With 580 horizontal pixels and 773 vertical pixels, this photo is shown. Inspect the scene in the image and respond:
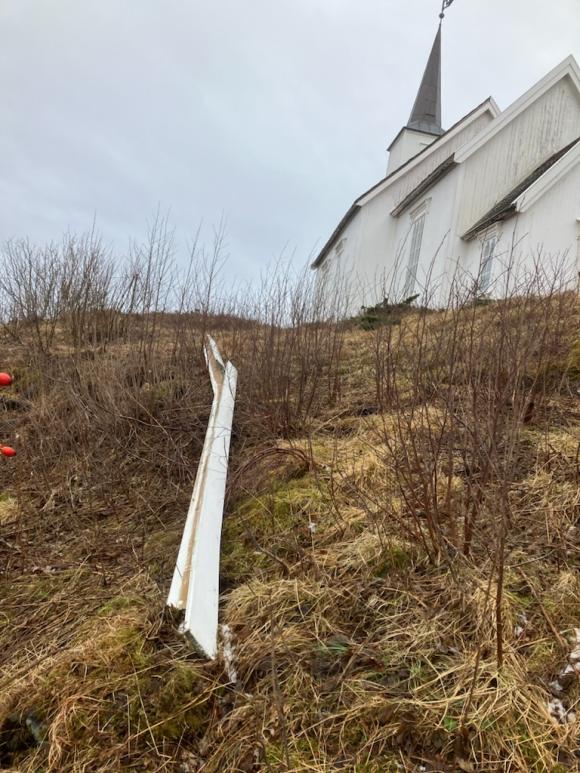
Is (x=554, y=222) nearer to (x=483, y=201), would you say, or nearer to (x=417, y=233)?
(x=483, y=201)

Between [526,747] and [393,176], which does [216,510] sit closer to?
[526,747]

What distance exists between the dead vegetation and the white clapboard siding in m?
0.10

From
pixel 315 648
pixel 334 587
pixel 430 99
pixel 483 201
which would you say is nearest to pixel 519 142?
pixel 483 201

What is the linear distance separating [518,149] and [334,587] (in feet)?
46.2

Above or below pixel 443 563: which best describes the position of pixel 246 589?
below

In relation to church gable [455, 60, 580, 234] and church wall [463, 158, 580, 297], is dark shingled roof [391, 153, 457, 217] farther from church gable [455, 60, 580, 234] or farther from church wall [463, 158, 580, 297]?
church wall [463, 158, 580, 297]

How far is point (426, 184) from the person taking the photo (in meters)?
13.9

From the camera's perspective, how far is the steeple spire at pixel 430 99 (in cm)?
2085

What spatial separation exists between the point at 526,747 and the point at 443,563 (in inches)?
29.9


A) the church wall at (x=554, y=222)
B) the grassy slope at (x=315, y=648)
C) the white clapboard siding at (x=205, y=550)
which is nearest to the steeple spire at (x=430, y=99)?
the church wall at (x=554, y=222)

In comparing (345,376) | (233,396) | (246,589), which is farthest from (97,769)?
(345,376)

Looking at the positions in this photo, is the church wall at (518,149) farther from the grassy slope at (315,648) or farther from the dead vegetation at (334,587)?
the grassy slope at (315,648)

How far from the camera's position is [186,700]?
6.12 feet

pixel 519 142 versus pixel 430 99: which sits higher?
pixel 430 99
